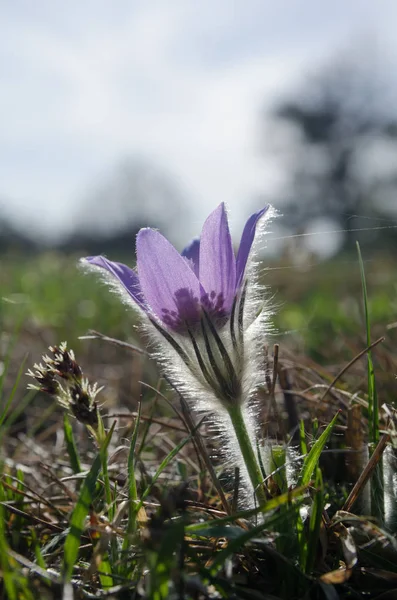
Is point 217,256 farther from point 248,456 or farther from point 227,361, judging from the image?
point 248,456

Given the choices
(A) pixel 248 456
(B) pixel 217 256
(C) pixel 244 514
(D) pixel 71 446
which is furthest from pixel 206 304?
(D) pixel 71 446

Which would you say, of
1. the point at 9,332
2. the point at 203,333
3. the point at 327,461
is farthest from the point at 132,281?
the point at 9,332

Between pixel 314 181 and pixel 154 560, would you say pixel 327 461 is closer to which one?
pixel 154 560

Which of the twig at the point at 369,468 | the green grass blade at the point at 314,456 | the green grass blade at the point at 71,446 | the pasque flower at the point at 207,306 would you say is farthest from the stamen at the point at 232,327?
the green grass blade at the point at 71,446

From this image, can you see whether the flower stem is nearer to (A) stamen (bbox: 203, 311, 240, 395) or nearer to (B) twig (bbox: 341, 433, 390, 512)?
(A) stamen (bbox: 203, 311, 240, 395)

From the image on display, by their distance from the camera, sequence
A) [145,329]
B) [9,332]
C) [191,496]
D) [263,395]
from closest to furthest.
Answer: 1. [145,329]
2. [191,496]
3. [263,395]
4. [9,332]

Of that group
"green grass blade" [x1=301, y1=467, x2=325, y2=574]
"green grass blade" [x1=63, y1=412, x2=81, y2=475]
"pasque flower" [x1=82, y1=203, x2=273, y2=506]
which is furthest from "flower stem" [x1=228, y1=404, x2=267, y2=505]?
"green grass blade" [x1=63, y1=412, x2=81, y2=475]

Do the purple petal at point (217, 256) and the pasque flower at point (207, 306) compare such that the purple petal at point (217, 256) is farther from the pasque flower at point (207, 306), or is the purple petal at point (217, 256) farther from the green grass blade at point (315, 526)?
the green grass blade at point (315, 526)

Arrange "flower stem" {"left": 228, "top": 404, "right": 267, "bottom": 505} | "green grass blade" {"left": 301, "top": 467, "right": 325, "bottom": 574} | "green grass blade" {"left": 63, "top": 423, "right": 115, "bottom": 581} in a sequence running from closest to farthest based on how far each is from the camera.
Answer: "green grass blade" {"left": 63, "top": 423, "right": 115, "bottom": 581} → "green grass blade" {"left": 301, "top": 467, "right": 325, "bottom": 574} → "flower stem" {"left": 228, "top": 404, "right": 267, "bottom": 505}
